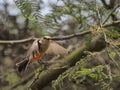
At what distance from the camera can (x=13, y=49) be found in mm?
2475

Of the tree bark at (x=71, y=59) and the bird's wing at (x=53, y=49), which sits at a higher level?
the bird's wing at (x=53, y=49)

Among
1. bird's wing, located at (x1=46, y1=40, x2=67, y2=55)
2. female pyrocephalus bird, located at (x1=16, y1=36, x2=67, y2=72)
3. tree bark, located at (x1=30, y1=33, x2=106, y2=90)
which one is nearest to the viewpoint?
female pyrocephalus bird, located at (x1=16, y1=36, x2=67, y2=72)

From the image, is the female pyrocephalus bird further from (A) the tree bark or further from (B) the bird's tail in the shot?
(A) the tree bark

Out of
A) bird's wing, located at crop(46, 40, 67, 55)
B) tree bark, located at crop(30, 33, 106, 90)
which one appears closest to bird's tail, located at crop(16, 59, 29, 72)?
bird's wing, located at crop(46, 40, 67, 55)

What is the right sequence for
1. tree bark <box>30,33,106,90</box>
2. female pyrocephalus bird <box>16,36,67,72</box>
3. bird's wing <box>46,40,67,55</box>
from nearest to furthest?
female pyrocephalus bird <box>16,36,67,72</box> < bird's wing <box>46,40,67,55</box> < tree bark <box>30,33,106,90</box>

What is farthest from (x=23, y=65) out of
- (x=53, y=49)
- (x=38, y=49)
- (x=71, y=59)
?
(x=71, y=59)

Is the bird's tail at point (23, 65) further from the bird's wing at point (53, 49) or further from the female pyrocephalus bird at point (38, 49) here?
the bird's wing at point (53, 49)

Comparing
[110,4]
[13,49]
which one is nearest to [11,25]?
[13,49]

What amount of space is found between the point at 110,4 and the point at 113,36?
492mm

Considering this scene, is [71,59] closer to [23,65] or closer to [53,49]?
[53,49]

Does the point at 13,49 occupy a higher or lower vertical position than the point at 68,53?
lower

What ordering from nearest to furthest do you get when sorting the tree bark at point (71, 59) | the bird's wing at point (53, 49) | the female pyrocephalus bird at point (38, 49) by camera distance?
the female pyrocephalus bird at point (38, 49), the bird's wing at point (53, 49), the tree bark at point (71, 59)

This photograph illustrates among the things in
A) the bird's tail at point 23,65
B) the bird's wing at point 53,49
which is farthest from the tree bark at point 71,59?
the bird's tail at point 23,65

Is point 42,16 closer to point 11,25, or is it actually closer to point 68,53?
point 68,53
